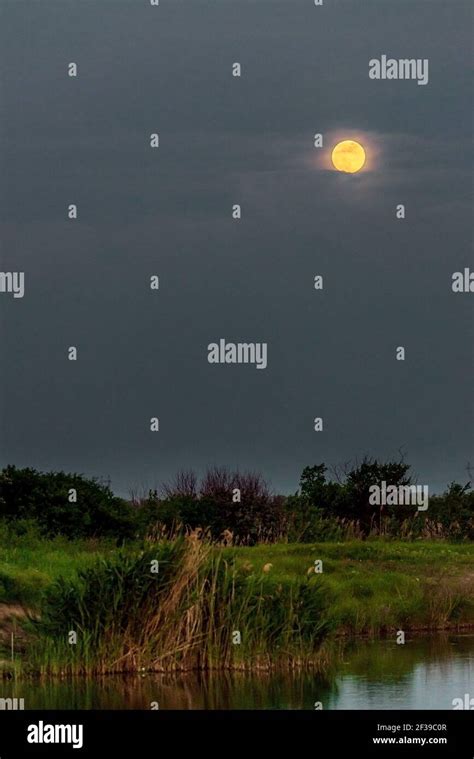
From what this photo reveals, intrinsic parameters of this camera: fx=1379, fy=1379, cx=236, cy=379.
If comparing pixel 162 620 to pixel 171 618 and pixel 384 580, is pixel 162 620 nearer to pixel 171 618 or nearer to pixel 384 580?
pixel 171 618

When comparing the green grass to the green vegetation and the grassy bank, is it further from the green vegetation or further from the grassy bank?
the grassy bank

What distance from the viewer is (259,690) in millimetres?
18562

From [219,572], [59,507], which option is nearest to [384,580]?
[59,507]

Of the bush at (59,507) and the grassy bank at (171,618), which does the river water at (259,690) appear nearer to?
the grassy bank at (171,618)

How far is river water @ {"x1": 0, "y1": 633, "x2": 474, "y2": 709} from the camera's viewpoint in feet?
58.2

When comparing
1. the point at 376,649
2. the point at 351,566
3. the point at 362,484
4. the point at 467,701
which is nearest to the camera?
the point at 467,701

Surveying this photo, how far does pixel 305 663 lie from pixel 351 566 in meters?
9.73

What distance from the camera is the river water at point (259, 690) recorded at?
17.7 meters

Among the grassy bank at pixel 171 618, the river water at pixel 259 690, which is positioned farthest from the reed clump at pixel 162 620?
the river water at pixel 259 690

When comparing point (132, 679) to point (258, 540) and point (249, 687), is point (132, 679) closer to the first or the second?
point (249, 687)

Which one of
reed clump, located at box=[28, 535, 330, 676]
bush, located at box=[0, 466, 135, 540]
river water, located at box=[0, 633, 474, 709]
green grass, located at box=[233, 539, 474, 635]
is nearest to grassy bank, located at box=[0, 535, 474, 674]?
reed clump, located at box=[28, 535, 330, 676]

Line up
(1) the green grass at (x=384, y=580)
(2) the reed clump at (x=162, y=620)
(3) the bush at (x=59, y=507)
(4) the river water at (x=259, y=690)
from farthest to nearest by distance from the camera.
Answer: (3) the bush at (x=59, y=507), (1) the green grass at (x=384, y=580), (2) the reed clump at (x=162, y=620), (4) the river water at (x=259, y=690)
